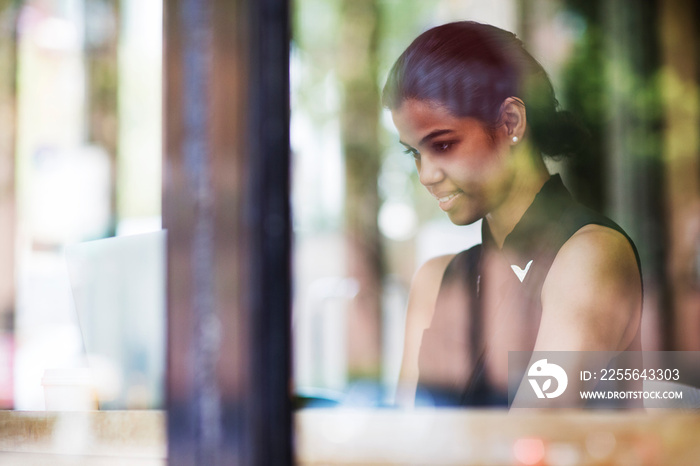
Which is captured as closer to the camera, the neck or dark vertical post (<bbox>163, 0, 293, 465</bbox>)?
dark vertical post (<bbox>163, 0, 293, 465</bbox>)

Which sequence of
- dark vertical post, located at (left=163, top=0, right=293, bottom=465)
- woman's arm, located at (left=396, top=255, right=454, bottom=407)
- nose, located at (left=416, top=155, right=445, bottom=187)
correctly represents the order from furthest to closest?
woman's arm, located at (left=396, top=255, right=454, bottom=407) → nose, located at (left=416, top=155, right=445, bottom=187) → dark vertical post, located at (left=163, top=0, right=293, bottom=465)

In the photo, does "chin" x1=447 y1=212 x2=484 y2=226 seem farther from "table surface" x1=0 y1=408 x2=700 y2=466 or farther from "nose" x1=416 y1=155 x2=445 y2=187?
"table surface" x1=0 y1=408 x2=700 y2=466

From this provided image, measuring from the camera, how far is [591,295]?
1025 mm

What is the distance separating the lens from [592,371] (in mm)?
892

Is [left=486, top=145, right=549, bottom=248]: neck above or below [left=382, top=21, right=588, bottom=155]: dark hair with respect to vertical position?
below

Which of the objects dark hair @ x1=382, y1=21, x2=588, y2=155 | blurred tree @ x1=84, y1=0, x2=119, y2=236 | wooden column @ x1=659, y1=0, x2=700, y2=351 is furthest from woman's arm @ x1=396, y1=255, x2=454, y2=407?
wooden column @ x1=659, y1=0, x2=700, y2=351

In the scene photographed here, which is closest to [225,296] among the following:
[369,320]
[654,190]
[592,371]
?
[592,371]

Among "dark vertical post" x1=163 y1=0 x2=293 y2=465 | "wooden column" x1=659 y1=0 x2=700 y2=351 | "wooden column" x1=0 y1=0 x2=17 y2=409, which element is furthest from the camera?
"wooden column" x1=659 y1=0 x2=700 y2=351

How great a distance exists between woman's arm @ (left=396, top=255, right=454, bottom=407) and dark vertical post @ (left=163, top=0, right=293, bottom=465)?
79 centimetres

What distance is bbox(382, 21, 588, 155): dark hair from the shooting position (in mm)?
1127

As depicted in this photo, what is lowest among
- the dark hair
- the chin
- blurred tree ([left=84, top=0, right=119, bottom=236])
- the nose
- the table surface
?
the table surface

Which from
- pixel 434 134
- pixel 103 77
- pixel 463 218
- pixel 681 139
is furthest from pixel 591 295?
pixel 681 139

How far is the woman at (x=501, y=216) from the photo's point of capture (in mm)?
1040

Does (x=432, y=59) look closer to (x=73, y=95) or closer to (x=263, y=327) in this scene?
(x=263, y=327)
